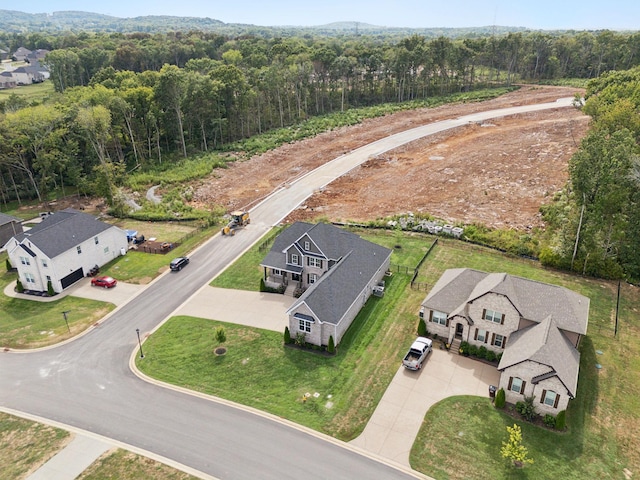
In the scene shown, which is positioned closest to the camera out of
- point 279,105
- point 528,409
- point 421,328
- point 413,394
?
point 528,409

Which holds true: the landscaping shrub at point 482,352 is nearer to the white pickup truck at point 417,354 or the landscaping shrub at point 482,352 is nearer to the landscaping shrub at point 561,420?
the white pickup truck at point 417,354

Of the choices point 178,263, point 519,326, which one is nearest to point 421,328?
point 519,326

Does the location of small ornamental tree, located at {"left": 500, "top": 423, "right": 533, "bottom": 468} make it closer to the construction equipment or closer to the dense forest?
the dense forest

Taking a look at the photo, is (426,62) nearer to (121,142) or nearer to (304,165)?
(304,165)

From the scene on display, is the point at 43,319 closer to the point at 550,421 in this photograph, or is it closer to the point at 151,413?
the point at 151,413

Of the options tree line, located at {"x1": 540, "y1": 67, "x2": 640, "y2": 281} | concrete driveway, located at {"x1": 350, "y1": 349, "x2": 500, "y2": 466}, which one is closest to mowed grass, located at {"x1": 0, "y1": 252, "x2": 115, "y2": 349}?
concrete driveway, located at {"x1": 350, "y1": 349, "x2": 500, "y2": 466}

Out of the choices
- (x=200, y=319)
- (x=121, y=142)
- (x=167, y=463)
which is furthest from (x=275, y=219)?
(x=121, y=142)

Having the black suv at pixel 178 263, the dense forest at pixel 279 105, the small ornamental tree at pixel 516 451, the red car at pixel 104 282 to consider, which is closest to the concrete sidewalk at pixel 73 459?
the red car at pixel 104 282
